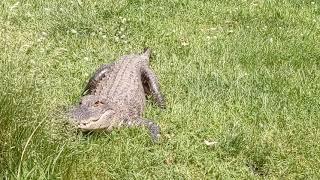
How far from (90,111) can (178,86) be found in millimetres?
1613

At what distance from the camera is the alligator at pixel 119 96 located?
602cm

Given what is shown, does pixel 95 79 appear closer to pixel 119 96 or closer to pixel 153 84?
pixel 119 96

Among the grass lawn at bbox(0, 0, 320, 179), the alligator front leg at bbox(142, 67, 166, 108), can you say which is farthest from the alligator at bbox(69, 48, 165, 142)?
the grass lawn at bbox(0, 0, 320, 179)

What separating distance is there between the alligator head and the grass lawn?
0.18 metres

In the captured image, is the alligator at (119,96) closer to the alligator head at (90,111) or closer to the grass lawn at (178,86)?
the alligator head at (90,111)

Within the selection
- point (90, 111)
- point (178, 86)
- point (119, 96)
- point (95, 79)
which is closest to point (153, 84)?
point (178, 86)

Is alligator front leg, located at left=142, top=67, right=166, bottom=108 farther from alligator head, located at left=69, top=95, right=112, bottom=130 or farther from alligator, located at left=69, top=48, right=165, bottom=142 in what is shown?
alligator head, located at left=69, top=95, right=112, bottom=130

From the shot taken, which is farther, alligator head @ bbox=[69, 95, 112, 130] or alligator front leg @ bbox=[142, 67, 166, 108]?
alligator front leg @ bbox=[142, 67, 166, 108]

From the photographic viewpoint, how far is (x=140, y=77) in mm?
7605

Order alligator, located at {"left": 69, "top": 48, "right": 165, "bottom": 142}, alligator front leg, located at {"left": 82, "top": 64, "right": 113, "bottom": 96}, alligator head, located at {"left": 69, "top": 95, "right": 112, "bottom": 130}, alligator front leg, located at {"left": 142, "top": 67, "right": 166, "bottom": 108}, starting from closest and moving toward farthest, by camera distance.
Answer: alligator head, located at {"left": 69, "top": 95, "right": 112, "bottom": 130} < alligator, located at {"left": 69, "top": 48, "right": 165, "bottom": 142} < alligator front leg, located at {"left": 142, "top": 67, "right": 166, "bottom": 108} < alligator front leg, located at {"left": 82, "top": 64, "right": 113, "bottom": 96}

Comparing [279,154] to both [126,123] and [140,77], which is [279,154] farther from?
[140,77]

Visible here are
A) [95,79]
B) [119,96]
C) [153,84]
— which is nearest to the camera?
Answer: [119,96]

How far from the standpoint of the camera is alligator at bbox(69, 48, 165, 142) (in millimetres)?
6016

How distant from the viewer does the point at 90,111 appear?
6.04 m
